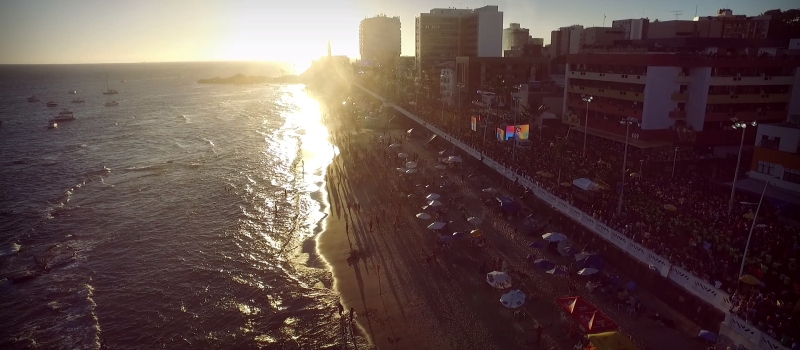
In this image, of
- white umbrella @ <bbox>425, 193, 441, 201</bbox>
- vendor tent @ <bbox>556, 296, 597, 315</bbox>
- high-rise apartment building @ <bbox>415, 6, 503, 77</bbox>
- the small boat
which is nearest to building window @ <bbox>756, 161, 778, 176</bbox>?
vendor tent @ <bbox>556, 296, 597, 315</bbox>

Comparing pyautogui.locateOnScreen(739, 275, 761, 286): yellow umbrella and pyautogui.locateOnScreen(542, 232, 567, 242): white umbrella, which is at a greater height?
pyautogui.locateOnScreen(739, 275, 761, 286): yellow umbrella

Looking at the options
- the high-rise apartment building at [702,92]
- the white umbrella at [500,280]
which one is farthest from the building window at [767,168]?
the white umbrella at [500,280]

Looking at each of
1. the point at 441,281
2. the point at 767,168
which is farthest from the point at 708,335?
the point at 767,168

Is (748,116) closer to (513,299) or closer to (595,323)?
(513,299)

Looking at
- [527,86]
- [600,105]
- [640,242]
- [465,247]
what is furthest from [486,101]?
[640,242]

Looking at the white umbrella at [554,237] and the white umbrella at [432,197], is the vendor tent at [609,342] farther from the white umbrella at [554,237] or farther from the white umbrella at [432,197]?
the white umbrella at [432,197]

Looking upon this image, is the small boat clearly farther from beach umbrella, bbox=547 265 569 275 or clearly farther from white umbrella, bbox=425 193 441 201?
beach umbrella, bbox=547 265 569 275

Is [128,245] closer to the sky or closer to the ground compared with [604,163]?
closer to the ground

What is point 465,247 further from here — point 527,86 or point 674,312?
point 527,86
